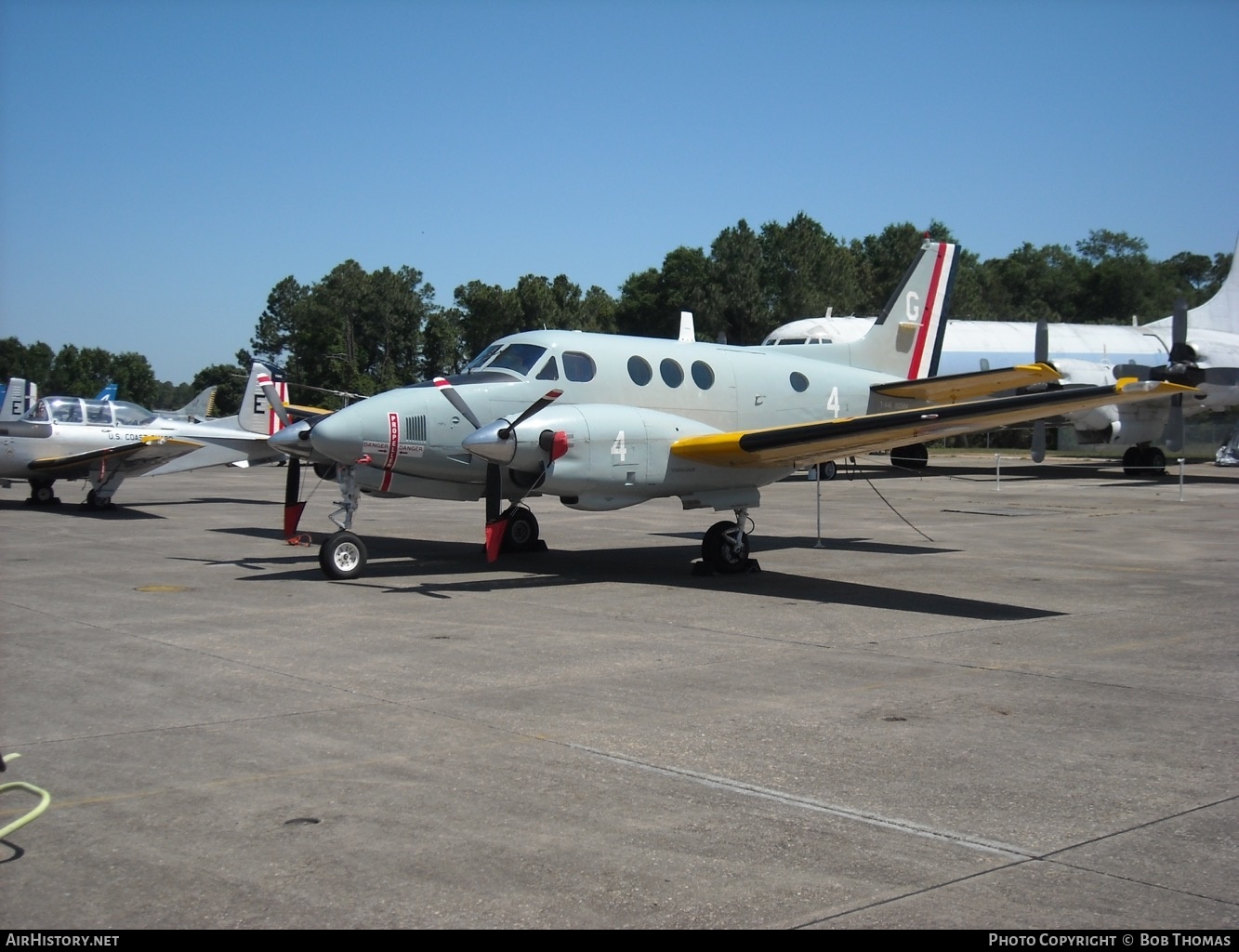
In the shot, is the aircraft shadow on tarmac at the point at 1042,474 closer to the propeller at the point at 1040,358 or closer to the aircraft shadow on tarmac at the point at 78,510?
the propeller at the point at 1040,358

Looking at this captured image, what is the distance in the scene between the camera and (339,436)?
1351 centimetres

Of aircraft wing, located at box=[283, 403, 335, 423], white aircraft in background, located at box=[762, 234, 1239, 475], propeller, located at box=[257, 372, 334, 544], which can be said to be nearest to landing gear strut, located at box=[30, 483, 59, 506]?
aircraft wing, located at box=[283, 403, 335, 423]

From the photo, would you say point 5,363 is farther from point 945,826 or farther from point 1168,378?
point 945,826

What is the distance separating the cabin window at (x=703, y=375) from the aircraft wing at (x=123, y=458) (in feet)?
45.3

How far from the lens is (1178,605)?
12.7m

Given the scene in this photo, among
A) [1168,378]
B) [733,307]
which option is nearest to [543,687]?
[1168,378]

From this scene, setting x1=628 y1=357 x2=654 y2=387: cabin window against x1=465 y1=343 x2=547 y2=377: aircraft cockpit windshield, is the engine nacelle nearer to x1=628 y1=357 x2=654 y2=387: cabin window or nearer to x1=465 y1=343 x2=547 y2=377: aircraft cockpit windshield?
x1=628 y1=357 x2=654 y2=387: cabin window

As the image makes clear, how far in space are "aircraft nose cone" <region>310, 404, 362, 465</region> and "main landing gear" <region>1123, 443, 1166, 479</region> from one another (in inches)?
1274

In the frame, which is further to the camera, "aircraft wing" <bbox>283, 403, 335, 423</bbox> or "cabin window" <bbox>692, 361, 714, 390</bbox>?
"aircraft wing" <bbox>283, 403, 335, 423</bbox>

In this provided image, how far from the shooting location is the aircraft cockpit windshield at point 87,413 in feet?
82.7

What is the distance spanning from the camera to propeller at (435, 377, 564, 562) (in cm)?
1334

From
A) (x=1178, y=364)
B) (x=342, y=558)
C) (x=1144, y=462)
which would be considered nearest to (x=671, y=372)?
(x=342, y=558)

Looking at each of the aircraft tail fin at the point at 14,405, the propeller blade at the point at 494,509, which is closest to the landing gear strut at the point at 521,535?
the propeller blade at the point at 494,509
